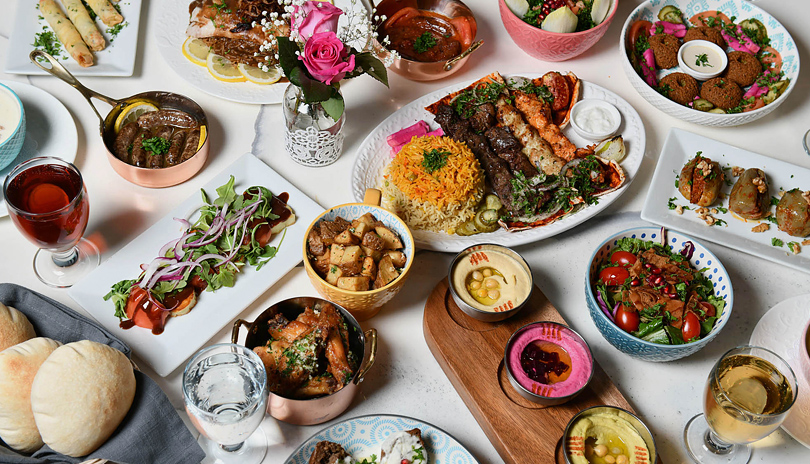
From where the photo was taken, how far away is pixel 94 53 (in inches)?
131

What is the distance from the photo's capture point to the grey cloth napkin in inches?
79.2

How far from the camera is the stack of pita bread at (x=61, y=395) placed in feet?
6.24

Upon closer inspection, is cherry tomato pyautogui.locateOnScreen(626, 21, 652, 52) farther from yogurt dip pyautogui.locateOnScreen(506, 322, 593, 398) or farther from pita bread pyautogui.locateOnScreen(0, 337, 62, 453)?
pita bread pyautogui.locateOnScreen(0, 337, 62, 453)

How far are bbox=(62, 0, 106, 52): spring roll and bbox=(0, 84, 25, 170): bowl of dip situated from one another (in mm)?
542

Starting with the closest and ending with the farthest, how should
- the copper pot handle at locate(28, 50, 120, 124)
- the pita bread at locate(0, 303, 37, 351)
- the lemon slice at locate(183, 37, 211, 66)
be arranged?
the pita bread at locate(0, 303, 37, 351) → the copper pot handle at locate(28, 50, 120, 124) → the lemon slice at locate(183, 37, 211, 66)

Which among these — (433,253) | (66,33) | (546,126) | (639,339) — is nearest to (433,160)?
(433,253)

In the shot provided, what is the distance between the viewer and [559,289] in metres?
2.76

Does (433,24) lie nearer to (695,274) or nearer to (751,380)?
(695,274)

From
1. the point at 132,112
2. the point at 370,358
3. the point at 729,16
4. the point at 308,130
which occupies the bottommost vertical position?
the point at 132,112

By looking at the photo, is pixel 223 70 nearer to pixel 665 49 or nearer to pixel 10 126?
pixel 10 126

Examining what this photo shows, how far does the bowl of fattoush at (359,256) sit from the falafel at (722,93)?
72.3 inches

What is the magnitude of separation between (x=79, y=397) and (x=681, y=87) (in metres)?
3.01

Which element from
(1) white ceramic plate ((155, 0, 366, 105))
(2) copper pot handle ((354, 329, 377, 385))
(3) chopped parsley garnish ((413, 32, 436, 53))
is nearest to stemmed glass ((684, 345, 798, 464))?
(2) copper pot handle ((354, 329, 377, 385))

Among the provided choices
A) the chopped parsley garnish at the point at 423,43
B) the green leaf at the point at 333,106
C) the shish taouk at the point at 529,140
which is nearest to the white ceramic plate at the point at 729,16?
the shish taouk at the point at 529,140
